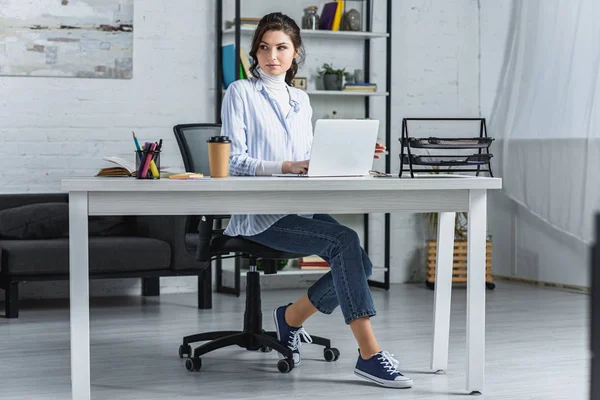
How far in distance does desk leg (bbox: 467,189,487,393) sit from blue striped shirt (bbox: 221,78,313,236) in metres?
0.61

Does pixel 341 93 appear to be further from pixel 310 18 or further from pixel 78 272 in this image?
pixel 78 272

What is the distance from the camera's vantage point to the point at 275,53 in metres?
2.94

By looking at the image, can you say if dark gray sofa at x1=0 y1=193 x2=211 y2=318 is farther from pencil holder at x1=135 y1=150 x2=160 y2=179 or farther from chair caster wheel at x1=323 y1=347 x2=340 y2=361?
pencil holder at x1=135 y1=150 x2=160 y2=179

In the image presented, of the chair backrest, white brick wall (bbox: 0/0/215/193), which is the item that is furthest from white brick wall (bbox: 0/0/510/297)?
the chair backrest

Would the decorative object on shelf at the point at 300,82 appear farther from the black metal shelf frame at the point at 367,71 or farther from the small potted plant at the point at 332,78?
the black metal shelf frame at the point at 367,71

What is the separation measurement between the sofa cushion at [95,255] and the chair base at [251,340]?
1255mm

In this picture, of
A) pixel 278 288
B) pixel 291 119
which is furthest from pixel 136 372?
pixel 278 288

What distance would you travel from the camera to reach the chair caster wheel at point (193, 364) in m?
3.01

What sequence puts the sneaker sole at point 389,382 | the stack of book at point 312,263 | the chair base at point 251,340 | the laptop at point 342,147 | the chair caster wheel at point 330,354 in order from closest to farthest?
1. the laptop at point 342,147
2. the sneaker sole at point 389,382
3. the chair base at point 251,340
4. the chair caster wheel at point 330,354
5. the stack of book at point 312,263

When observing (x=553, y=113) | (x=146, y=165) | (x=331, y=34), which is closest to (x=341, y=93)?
(x=331, y=34)

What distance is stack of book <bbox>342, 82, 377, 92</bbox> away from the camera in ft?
17.3

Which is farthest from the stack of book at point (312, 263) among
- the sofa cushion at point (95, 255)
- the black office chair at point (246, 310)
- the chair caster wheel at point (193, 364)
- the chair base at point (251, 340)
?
the chair caster wheel at point (193, 364)

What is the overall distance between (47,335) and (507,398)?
2.08 m

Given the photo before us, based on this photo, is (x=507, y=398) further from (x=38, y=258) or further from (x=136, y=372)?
(x=38, y=258)
